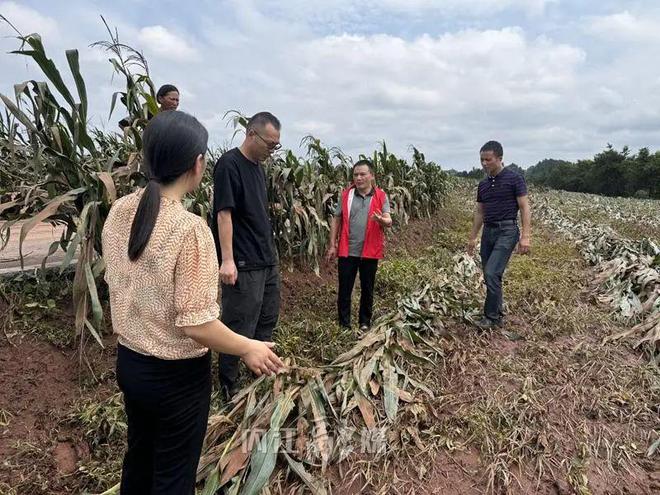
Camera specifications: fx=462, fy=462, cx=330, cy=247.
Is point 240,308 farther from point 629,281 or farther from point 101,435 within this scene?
point 629,281

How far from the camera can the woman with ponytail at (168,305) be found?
48.8 inches

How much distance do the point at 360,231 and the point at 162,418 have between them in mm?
2558

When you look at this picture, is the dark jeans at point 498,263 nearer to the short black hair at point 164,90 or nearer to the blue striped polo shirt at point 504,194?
the blue striped polo shirt at point 504,194

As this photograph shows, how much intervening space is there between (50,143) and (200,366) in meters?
1.97

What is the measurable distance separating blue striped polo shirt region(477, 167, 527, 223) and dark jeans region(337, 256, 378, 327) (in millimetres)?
1077

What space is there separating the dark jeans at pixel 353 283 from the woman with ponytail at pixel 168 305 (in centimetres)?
244

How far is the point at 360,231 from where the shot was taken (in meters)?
3.75

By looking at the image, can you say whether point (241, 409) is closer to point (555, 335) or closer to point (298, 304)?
point (298, 304)

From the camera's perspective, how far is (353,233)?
3.77 metres

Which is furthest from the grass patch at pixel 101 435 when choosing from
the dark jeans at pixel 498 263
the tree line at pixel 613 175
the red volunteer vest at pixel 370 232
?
the tree line at pixel 613 175

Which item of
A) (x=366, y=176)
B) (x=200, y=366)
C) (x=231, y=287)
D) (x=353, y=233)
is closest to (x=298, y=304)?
(x=353, y=233)

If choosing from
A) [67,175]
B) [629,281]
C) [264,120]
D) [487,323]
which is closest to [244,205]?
[264,120]

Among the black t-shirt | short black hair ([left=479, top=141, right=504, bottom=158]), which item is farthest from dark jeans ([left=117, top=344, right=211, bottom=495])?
short black hair ([left=479, top=141, right=504, bottom=158])

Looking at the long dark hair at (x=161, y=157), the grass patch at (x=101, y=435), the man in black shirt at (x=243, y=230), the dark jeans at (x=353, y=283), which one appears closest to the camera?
the long dark hair at (x=161, y=157)
